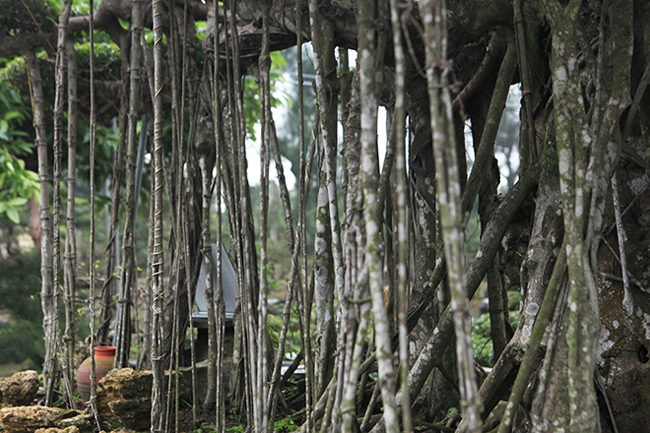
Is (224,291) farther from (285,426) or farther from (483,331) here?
(483,331)

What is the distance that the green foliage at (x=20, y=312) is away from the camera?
4734 millimetres

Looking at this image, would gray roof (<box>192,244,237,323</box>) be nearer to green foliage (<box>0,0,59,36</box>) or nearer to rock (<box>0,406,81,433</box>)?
rock (<box>0,406,81,433</box>)

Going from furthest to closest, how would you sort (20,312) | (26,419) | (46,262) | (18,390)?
(20,312), (46,262), (18,390), (26,419)

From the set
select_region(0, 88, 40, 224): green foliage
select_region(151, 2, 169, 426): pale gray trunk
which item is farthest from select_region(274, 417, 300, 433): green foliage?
select_region(0, 88, 40, 224): green foliage

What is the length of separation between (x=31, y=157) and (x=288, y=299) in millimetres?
3529

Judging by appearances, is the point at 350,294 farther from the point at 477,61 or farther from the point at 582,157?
the point at 477,61

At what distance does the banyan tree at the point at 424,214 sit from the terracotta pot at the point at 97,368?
0.23 ft

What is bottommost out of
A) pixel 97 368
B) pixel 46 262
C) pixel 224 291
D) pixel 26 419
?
pixel 26 419

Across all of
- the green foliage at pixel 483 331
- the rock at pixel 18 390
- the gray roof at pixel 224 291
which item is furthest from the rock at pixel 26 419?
the green foliage at pixel 483 331

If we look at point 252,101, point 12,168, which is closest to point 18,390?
point 12,168

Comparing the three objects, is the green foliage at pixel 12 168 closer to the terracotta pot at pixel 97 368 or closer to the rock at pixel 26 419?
the terracotta pot at pixel 97 368

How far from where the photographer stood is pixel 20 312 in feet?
16.6

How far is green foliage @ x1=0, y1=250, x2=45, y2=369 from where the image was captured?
473 cm

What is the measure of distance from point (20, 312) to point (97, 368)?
290 centimetres
